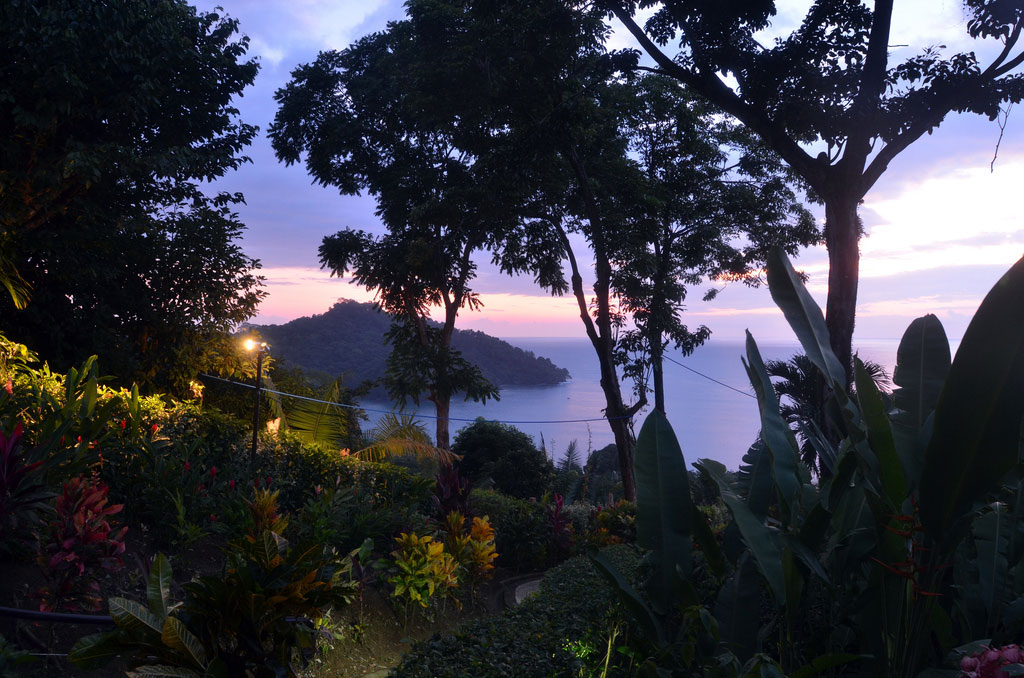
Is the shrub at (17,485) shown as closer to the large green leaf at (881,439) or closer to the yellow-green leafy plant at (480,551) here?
the yellow-green leafy plant at (480,551)

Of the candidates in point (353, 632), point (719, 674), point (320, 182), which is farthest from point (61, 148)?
point (719, 674)

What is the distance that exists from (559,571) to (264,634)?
387 centimetres

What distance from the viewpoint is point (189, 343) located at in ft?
45.1

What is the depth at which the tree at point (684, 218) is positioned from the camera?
19.6 meters

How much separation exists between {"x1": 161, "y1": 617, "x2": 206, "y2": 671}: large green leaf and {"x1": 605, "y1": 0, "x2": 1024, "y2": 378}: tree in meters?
9.16

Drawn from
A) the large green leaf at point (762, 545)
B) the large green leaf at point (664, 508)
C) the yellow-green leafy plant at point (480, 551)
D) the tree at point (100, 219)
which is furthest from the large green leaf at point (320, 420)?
the large green leaf at point (762, 545)

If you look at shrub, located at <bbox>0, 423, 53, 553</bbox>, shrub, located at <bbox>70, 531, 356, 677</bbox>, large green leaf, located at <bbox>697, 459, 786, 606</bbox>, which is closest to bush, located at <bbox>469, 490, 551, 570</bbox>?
shrub, located at <bbox>0, 423, 53, 553</bbox>

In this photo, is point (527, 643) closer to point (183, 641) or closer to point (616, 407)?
point (183, 641)

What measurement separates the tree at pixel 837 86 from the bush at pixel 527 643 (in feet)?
22.4

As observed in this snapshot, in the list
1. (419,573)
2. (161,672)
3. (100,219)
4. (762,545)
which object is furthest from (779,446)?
(100,219)

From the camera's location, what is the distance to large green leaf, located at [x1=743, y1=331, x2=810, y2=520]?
9.18 ft

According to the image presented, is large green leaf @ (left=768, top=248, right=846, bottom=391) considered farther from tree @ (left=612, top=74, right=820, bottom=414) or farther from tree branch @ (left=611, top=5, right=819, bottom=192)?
tree @ (left=612, top=74, right=820, bottom=414)

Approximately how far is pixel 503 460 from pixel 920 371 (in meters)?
17.9

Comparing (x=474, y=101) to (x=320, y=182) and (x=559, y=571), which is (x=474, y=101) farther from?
(x=559, y=571)
